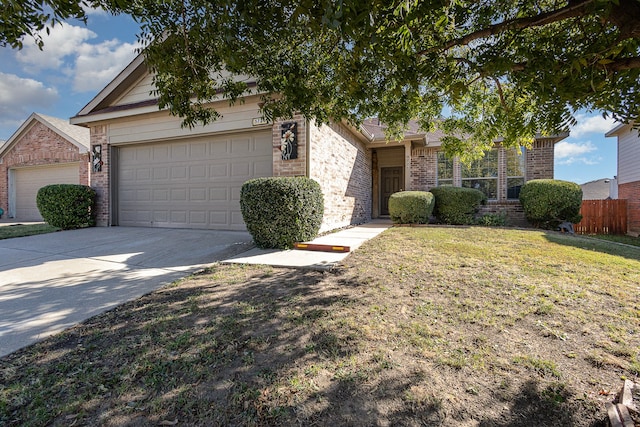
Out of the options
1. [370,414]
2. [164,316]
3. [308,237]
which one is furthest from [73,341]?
[308,237]

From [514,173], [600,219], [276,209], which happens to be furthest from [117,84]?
[600,219]

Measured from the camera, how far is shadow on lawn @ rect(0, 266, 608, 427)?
163 centimetres

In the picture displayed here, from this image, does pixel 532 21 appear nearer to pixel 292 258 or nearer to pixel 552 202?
pixel 292 258

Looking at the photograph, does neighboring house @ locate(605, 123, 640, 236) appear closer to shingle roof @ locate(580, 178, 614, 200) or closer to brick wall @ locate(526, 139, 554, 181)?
brick wall @ locate(526, 139, 554, 181)

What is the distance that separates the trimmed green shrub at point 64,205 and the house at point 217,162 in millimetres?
531

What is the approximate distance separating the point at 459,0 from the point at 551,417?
3137mm

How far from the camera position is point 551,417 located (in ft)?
5.40

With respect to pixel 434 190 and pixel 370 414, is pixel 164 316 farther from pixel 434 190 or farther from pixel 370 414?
pixel 434 190

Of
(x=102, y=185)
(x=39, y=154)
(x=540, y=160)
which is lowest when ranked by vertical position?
(x=102, y=185)

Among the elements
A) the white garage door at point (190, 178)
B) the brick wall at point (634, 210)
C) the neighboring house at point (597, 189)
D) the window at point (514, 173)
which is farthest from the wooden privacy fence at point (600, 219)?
the neighboring house at point (597, 189)

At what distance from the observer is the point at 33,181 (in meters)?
13.4

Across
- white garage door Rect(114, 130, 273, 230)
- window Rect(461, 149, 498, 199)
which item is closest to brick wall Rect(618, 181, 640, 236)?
window Rect(461, 149, 498, 199)

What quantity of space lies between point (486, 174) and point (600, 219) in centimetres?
422

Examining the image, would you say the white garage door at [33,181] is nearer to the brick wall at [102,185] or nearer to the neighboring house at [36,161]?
the neighboring house at [36,161]
